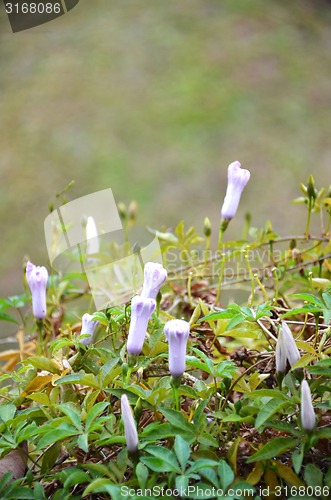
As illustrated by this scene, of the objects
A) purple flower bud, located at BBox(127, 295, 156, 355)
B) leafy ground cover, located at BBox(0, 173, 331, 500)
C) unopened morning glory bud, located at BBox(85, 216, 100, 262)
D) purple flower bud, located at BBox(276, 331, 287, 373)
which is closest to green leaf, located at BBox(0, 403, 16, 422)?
leafy ground cover, located at BBox(0, 173, 331, 500)

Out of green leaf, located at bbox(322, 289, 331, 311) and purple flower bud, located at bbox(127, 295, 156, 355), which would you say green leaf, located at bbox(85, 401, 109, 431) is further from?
green leaf, located at bbox(322, 289, 331, 311)

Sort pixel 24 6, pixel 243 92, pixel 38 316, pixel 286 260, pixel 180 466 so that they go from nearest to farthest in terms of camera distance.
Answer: pixel 180 466, pixel 38 316, pixel 286 260, pixel 24 6, pixel 243 92

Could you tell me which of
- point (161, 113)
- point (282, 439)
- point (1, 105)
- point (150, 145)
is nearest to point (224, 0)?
point (161, 113)

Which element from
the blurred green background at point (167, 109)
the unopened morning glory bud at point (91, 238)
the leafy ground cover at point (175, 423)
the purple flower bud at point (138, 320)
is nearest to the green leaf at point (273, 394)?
the leafy ground cover at point (175, 423)

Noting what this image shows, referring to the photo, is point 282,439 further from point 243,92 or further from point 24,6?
point 243,92

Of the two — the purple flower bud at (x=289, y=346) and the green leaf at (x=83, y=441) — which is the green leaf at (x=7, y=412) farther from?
the purple flower bud at (x=289, y=346)

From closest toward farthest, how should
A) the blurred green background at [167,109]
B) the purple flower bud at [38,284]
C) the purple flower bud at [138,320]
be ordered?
the purple flower bud at [138,320] < the purple flower bud at [38,284] < the blurred green background at [167,109]
